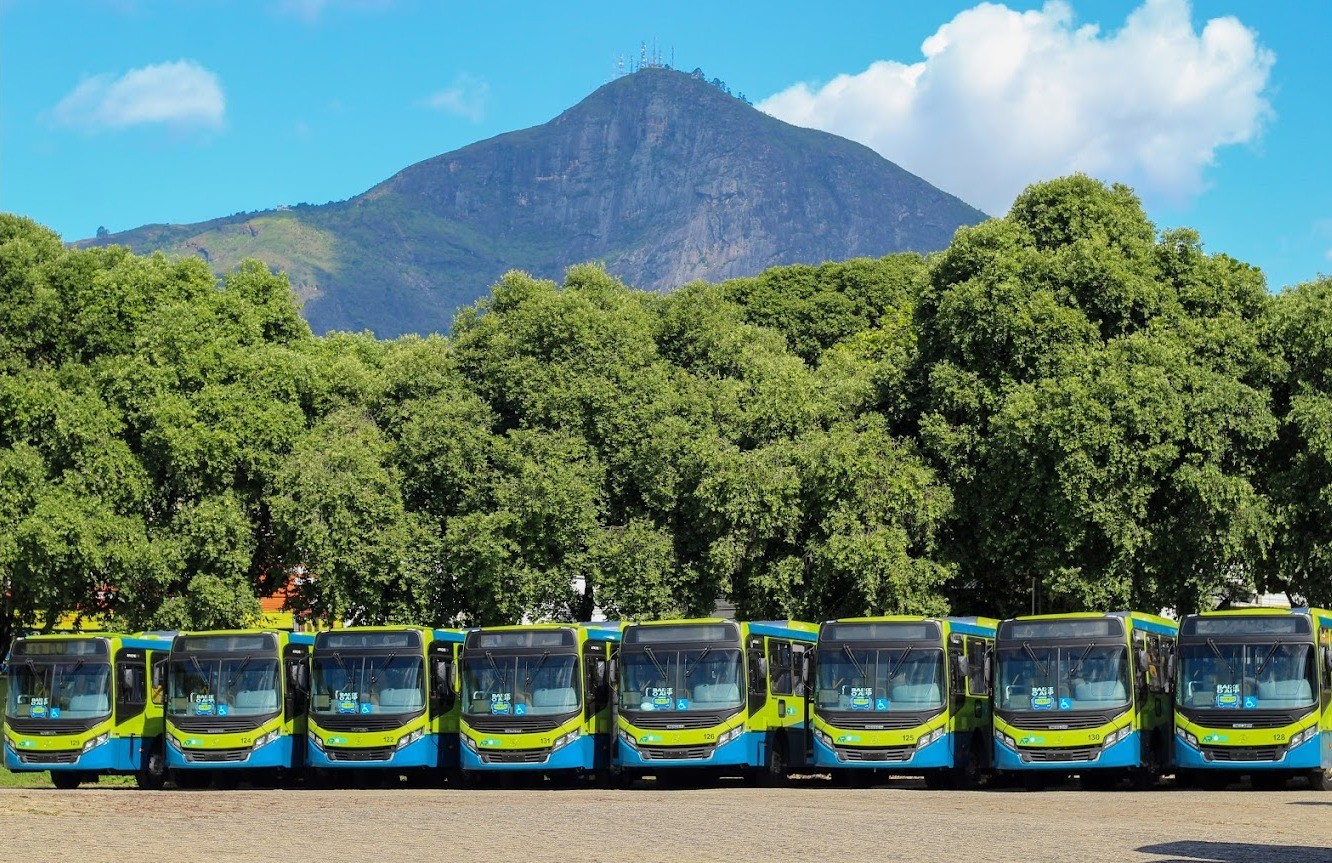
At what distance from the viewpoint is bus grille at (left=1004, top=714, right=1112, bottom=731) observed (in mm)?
30875

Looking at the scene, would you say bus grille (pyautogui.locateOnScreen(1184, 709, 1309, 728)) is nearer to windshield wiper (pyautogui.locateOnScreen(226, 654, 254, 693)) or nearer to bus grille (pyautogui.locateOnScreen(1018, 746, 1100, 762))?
bus grille (pyautogui.locateOnScreen(1018, 746, 1100, 762))

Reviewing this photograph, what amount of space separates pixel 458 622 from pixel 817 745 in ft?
55.7

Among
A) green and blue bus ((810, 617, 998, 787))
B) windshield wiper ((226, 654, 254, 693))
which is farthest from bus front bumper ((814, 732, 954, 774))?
windshield wiper ((226, 654, 254, 693))

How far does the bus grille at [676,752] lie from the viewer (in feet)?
106

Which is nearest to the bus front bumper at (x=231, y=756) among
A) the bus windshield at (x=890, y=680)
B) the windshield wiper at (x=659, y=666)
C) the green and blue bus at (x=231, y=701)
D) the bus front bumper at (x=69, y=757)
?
the green and blue bus at (x=231, y=701)

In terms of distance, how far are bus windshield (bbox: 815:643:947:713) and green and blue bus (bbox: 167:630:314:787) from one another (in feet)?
36.9

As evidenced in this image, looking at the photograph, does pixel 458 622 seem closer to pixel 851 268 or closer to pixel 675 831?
pixel 675 831

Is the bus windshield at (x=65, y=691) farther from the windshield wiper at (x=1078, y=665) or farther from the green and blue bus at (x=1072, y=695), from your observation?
the windshield wiper at (x=1078, y=665)

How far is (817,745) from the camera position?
32.3 metres

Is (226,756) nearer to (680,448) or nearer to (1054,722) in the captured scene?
(680,448)

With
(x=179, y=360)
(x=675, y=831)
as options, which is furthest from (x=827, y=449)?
(x=675, y=831)

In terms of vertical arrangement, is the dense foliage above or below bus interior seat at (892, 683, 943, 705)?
above

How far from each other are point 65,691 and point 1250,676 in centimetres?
2286

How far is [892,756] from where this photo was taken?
104 feet
